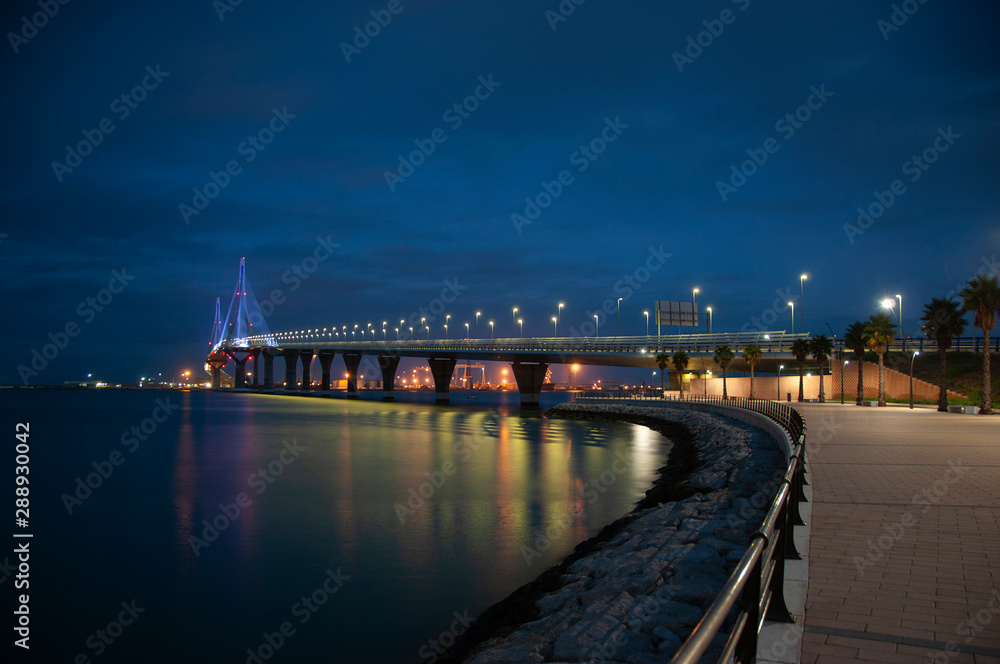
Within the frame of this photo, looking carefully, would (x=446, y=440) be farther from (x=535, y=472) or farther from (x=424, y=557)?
(x=424, y=557)

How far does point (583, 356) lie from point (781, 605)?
68.4 meters

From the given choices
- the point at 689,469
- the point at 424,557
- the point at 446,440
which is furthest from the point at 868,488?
the point at 446,440

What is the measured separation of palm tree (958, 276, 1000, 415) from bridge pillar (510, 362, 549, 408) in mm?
59012

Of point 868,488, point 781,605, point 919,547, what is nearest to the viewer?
point 781,605

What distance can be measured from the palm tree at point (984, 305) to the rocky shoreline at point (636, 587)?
24096 millimetres

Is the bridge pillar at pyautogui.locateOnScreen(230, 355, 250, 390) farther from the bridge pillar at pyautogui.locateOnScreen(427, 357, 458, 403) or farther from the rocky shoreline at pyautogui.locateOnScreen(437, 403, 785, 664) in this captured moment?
the rocky shoreline at pyautogui.locateOnScreen(437, 403, 785, 664)

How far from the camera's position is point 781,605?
5.37 m

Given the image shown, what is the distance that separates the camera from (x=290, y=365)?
146m

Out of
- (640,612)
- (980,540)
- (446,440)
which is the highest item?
(980,540)

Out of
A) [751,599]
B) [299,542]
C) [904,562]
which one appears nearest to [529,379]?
[299,542]

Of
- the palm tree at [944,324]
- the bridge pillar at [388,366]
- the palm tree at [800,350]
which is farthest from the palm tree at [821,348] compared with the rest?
the bridge pillar at [388,366]

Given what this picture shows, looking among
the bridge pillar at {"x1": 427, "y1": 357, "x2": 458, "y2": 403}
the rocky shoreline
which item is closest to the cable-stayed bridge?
the bridge pillar at {"x1": 427, "y1": 357, "x2": 458, "y2": 403}

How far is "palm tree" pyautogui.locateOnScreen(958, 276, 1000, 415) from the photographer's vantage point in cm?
3591

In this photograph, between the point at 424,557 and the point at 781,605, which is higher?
the point at 781,605
